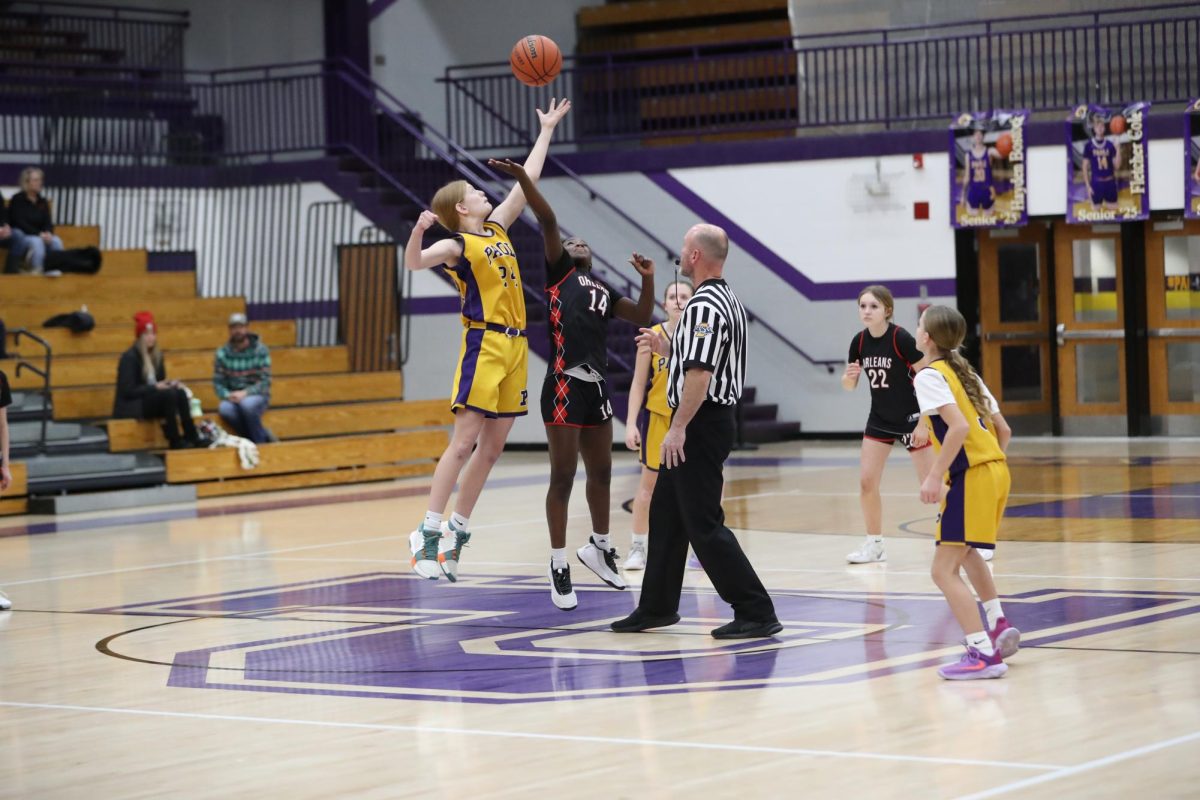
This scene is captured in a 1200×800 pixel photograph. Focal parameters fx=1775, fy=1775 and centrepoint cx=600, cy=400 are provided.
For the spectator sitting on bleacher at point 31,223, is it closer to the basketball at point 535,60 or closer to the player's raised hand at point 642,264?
the basketball at point 535,60

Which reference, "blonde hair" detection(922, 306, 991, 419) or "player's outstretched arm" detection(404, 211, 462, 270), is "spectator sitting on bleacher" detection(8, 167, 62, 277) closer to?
"player's outstretched arm" detection(404, 211, 462, 270)

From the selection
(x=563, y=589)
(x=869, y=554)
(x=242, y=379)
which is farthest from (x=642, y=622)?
(x=242, y=379)

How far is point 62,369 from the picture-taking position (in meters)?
17.4

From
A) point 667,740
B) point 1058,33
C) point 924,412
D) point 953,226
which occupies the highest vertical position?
point 1058,33

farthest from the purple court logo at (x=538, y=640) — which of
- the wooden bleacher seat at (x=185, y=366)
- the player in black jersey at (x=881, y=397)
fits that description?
the wooden bleacher seat at (x=185, y=366)

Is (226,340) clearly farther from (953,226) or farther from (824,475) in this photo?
(953,226)

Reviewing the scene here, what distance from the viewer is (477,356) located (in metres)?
9.03

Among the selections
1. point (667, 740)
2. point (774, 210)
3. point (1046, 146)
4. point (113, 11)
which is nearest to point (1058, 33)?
point (1046, 146)

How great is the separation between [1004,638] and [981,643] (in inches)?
9.4

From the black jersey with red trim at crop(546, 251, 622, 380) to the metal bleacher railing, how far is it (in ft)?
42.5

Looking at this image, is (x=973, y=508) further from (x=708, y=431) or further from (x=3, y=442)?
(x=3, y=442)

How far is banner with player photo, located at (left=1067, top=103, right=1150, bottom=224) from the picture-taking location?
2009cm

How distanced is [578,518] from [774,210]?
32.2 feet

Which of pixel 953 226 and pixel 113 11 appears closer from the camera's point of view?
pixel 953 226
